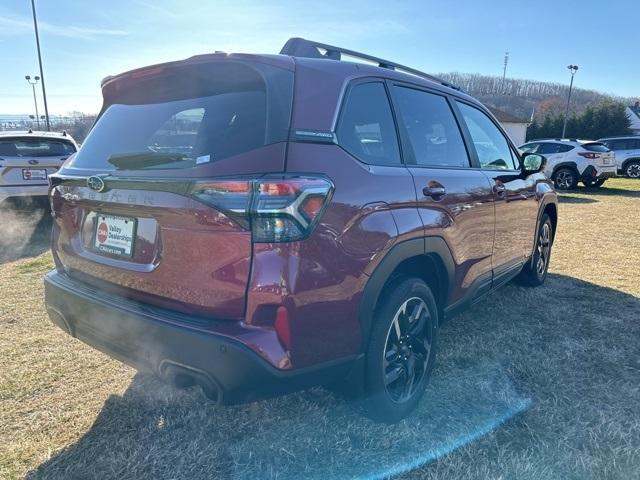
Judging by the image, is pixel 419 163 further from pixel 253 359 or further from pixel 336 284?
pixel 253 359

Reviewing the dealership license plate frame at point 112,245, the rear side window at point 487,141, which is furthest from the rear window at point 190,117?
the rear side window at point 487,141

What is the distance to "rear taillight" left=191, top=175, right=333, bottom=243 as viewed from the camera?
1.76 meters

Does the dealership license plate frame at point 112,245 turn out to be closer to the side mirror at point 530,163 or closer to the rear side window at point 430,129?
the rear side window at point 430,129

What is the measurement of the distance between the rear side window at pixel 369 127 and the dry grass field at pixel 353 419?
133 centimetres

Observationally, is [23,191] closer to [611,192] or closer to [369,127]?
[369,127]

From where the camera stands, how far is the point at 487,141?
378 centimetres

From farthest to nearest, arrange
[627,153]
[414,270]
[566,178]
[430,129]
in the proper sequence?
[627,153]
[566,178]
[430,129]
[414,270]

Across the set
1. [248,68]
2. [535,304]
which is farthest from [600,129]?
[248,68]

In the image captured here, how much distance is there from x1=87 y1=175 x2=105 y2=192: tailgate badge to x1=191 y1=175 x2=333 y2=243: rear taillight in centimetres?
61

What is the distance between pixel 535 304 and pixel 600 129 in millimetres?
44077

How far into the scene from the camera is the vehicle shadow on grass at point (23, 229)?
6336mm

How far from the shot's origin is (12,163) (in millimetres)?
6465

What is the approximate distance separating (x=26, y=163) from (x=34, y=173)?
16 centimetres

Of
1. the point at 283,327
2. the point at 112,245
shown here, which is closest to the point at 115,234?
the point at 112,245
